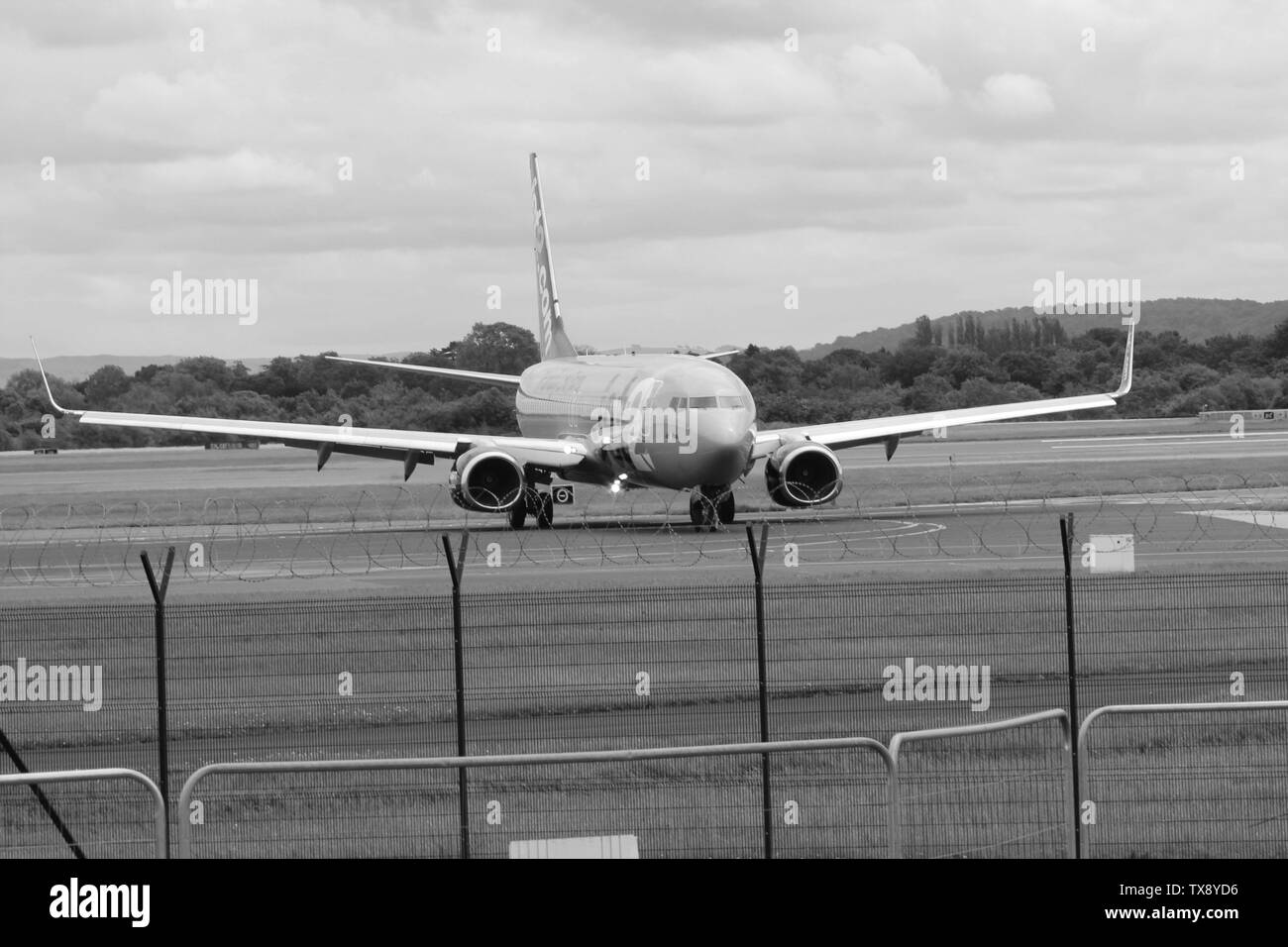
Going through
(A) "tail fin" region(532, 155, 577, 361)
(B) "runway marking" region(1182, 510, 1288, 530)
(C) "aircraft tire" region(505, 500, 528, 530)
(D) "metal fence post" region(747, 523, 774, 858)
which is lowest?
(D) "metal fence post" region(747, 523, 774, 858)

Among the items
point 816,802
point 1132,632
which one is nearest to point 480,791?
point 816,802

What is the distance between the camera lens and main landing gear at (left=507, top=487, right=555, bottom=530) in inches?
1741

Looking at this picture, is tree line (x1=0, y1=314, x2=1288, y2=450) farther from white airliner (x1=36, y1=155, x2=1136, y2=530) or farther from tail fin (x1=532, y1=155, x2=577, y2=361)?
white airliner (x1=36, y1=155, x2=1136, y2=530)

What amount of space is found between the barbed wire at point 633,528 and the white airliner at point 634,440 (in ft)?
3.39

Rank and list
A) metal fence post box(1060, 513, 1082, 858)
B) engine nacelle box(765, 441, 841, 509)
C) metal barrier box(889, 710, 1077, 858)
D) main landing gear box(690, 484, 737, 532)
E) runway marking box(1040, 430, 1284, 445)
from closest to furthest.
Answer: metal barrier box(889, 710, 1077, 858) → metal fence post box(1060, 513, 1082, 858) → main landing gear box(690, 484, 737, 532) → engine nacelle box(765, 441, 841, 509) → runway marking box(1040, 430, 1284, 445)

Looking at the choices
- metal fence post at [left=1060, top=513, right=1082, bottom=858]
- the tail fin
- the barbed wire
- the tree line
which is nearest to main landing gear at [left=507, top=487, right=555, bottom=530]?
the barbed wire

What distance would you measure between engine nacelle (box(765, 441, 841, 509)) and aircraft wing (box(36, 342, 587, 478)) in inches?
182

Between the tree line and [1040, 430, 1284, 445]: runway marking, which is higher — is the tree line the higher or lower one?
the higher one

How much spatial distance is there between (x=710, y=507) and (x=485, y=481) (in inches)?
198

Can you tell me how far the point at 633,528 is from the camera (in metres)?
43.6

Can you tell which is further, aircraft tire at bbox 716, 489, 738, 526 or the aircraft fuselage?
aircraft tire at bbox 716, 489, 738, 526

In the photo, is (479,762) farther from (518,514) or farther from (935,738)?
(518,514)
